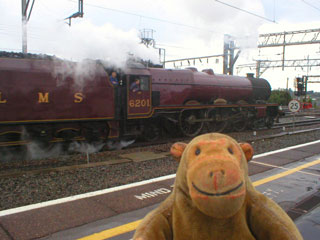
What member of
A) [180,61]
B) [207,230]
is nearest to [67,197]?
[207,230]

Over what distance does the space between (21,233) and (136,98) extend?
6.26 meters

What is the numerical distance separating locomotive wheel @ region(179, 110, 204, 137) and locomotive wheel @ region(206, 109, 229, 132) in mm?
556

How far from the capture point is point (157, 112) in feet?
32.2

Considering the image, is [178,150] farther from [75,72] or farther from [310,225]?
[75,72]

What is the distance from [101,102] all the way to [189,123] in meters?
4.06

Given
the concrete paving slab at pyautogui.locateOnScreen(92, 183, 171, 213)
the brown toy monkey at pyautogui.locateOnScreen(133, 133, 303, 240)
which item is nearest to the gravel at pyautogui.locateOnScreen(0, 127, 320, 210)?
the concrete paving slab at pyautogui.locateOnScreen(92, 183, 171, 213)

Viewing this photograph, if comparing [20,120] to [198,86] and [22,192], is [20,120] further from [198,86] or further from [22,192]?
[198,86]

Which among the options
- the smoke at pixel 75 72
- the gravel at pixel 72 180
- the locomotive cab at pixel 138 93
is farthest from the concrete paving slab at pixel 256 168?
the smoke at pixel 75 72

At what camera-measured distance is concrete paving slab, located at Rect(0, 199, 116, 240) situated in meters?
3.24

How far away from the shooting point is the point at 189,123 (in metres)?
11.0

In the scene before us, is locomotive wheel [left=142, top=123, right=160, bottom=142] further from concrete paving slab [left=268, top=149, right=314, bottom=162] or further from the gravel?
concrete paving slab [left=268, top=149, right=314, bottom=162]

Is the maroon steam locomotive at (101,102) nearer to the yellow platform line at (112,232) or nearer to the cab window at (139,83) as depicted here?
the cab window at (139,83)

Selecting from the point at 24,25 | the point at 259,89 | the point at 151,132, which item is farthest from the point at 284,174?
the point at 259,89

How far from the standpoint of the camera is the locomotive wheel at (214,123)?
39.5 ft
